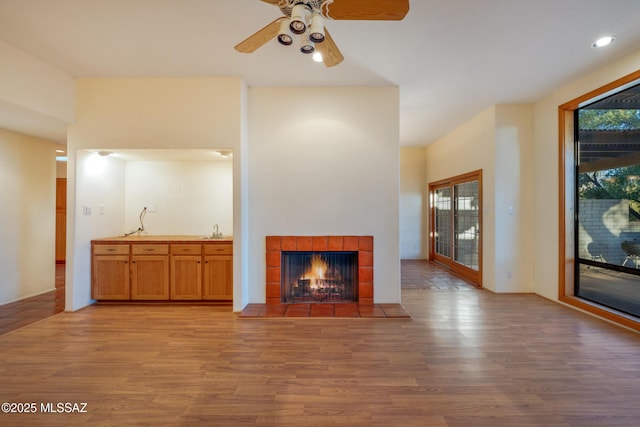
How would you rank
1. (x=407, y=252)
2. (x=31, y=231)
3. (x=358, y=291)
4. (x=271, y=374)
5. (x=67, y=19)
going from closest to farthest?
1. (x=271, y=374)
2. (x=67, y=19)
3. (x=358, y=291)
4. (x=31, y=231)
5. (x=407, y=252)

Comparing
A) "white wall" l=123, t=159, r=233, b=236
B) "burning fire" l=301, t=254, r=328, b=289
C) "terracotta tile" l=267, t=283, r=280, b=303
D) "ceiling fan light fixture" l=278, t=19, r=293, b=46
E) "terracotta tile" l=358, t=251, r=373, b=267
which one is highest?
"ceiling fan light fixture" l=278, t=19, r=293, b=46

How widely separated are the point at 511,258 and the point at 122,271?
5.56 m

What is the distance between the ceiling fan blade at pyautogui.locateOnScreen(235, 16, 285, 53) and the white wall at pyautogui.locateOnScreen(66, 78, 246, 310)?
1.46 meters

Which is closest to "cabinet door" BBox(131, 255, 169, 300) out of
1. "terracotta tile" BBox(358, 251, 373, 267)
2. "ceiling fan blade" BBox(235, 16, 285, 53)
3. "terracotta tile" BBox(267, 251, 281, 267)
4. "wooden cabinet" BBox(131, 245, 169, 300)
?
"wooden cabinet" BBox(131, 245, 169, 300)

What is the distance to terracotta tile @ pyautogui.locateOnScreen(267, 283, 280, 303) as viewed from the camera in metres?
3.79

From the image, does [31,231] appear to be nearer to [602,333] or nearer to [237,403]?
[237,403]

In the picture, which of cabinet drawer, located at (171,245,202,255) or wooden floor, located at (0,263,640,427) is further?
cabinet drawer, located at (171,245,202,255)

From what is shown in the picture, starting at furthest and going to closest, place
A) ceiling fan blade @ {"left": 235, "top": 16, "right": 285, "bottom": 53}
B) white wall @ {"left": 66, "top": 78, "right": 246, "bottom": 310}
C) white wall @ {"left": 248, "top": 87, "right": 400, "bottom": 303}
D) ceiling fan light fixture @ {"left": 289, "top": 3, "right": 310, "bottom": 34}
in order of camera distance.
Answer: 1. white wall @ {"left": 248, "top": 87, "right": 400, "bottom": 303}
2. white wall @ {"left": 66, "top": 78, "right": 246, "bottom": 310}
3. ceiling fan blade @ {"left": 235, "top": 16, "right": 285, "bottom": 53}
4. ceiling fan light fixture @ {"left": 289, "top": 3, "right": 310, "bottom": 34}

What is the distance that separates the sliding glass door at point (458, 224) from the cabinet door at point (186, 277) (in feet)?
14.3

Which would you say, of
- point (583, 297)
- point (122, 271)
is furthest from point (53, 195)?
point (583, 297)

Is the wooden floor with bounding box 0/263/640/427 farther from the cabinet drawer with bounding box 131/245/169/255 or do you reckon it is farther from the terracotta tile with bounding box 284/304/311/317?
the cabinet drawer with bounding box 131/245/169/255

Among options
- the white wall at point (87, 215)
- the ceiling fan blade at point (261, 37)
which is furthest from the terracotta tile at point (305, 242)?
the white wall at point (87, 215)

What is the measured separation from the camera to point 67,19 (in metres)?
2.48

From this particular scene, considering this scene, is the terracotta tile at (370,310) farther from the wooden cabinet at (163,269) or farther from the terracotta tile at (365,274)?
the wooden cabinet at (163,269)
